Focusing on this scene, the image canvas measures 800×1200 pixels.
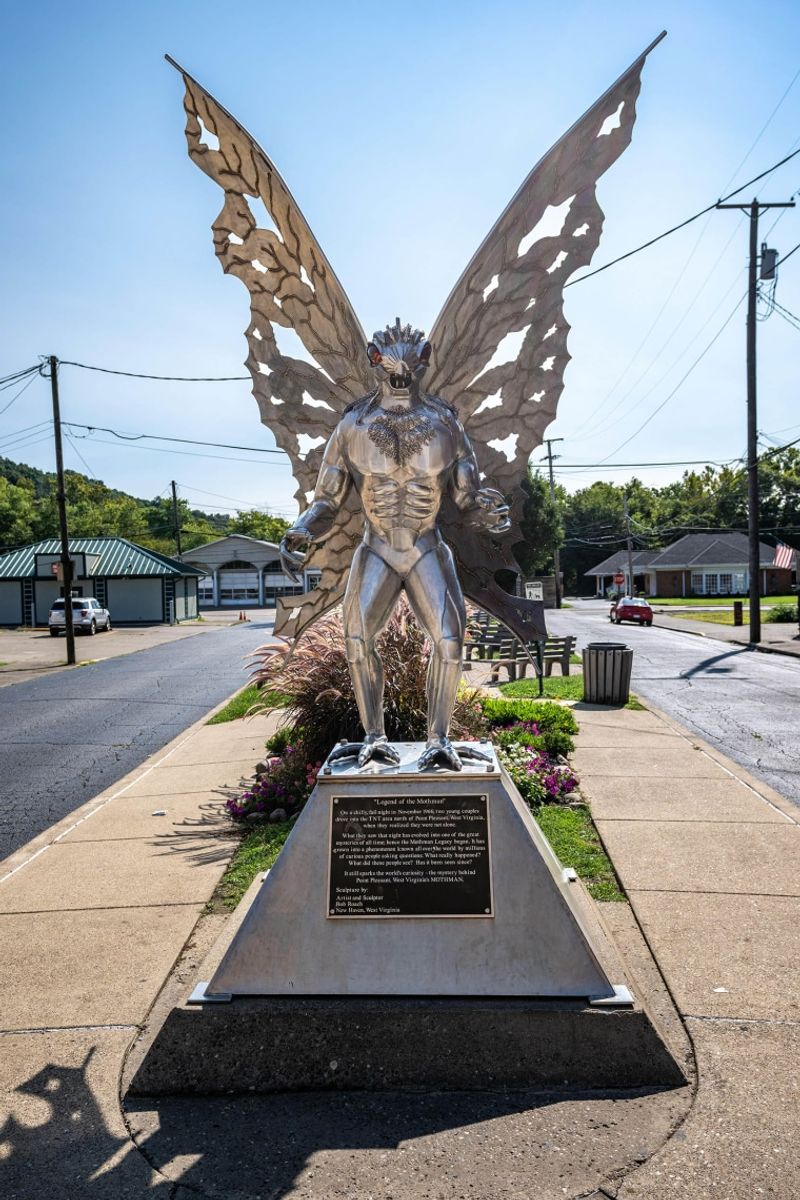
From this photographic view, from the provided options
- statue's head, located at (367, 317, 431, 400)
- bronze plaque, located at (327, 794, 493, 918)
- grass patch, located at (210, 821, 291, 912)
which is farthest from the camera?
grass patch, located at (210, 821, 291, 912)

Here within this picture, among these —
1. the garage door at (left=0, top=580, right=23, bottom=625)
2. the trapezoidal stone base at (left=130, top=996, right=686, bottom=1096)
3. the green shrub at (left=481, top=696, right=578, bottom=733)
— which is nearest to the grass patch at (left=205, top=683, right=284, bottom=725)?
the green shrub at (left=481, top=696, right=578, bottom=733)

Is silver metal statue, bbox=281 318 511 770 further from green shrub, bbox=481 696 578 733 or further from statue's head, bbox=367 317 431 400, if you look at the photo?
green shrub, bbox=481 696 578 733

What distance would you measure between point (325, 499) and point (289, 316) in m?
1.31

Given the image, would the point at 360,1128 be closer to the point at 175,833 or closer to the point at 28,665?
the point at 175,833

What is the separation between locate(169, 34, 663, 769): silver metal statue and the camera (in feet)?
14.1

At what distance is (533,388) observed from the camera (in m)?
5.11

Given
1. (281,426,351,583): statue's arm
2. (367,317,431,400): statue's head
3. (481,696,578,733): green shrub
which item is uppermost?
(367,317,431,400): statue's head

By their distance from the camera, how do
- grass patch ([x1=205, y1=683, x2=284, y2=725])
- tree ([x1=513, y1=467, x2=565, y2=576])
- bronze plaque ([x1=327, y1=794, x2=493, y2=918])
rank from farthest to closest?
tree ([x1=513, y1=467, x2=565, y2=576]) < grass patch ([x1=205, y1=683, x2=284, y2=725]) < bronze plaque ([x1=327, y1=794, x2=493, y2=918])

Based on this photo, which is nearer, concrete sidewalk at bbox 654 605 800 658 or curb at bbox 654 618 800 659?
curb at bbox 654 618 800 659

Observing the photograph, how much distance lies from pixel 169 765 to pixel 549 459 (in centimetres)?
4680

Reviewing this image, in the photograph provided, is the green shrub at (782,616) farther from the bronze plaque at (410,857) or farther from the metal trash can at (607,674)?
A: the bronze plaque at (410,857)

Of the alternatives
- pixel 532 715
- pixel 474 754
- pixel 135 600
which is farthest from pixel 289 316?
pixel 135 600

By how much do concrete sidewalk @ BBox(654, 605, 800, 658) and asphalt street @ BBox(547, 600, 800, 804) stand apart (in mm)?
509

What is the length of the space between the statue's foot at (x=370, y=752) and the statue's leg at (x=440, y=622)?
0.21 m
